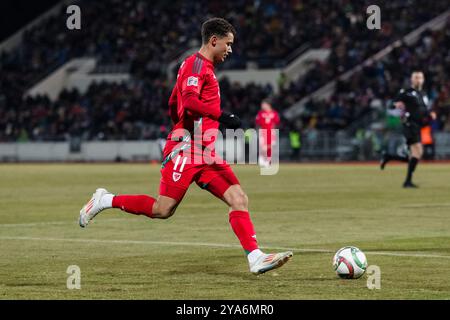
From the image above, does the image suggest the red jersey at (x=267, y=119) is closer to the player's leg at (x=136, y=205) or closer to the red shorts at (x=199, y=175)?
the player's leg at (x=136, y=205)

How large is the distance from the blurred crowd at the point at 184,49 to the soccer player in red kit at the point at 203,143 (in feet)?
107

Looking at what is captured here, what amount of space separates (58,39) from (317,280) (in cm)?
5119

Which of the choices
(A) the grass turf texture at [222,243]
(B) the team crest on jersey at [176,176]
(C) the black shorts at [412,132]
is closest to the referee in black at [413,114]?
(C) the black shorts at [412,132]

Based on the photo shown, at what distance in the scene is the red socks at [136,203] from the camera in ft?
Answer: 33.4

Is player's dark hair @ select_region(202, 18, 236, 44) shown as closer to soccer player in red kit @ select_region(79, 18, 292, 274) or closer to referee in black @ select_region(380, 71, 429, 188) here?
soccer player in red kit @ select_region(79, 18, 292, 274)

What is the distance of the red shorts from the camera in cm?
979

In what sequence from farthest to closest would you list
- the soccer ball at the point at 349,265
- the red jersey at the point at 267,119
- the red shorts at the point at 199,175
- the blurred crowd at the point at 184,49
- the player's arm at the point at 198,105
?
the blurred crowd at the point at 184,49
the red jersey at the point at 267,119
the red shorts at the point at 199,175
the player's arm at the point at 198,105
the soccer ball at the point at 349,265

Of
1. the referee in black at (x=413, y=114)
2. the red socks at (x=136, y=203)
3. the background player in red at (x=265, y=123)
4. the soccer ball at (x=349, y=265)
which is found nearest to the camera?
the soccer ball at (x=349, y=265)

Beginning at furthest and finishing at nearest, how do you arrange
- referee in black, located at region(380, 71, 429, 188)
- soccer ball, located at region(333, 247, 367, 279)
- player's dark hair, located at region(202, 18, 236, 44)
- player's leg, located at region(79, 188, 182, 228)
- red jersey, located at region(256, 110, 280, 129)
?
red jersey, located at region(256, 110, 280, 129) < referee in black, located at region(380, 71, 429, 188) < player's leg, located at region(79, 188, 182, 228) < player's dark hair, located at region(202, 18, 236, 44) < soccer ball, located at region(333, 247, 367, 279)

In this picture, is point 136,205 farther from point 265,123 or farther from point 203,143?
point 265,123

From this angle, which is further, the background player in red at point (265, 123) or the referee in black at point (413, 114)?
the background player in red at point (265, 123)

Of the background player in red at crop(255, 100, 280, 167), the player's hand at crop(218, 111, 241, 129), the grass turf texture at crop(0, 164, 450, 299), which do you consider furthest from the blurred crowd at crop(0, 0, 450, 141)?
the player's hand at crop(218, 111, 241, 129)

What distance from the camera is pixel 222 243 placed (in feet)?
41.9
